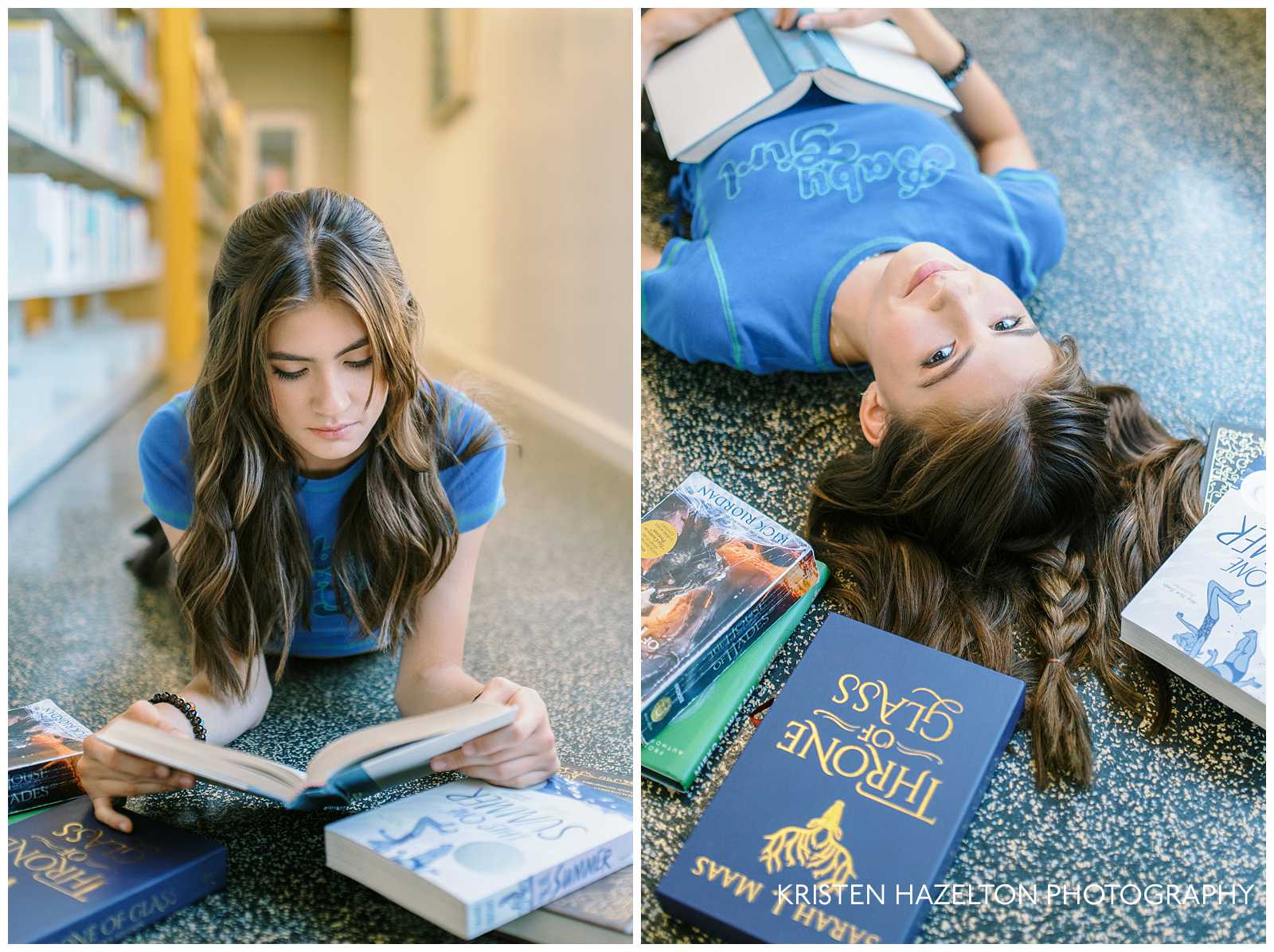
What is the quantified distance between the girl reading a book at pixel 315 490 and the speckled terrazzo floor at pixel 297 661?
7 cm

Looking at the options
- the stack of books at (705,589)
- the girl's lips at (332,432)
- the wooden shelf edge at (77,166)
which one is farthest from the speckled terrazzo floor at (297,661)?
the wooden shelf edge at (77,166)

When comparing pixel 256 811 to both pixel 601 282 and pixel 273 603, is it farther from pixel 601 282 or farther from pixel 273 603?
pixel 601 282

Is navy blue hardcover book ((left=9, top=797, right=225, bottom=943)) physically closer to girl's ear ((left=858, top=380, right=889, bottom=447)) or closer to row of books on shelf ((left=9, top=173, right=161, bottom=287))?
girl's ear ((left=858, top=380, right=889, bottom=447))

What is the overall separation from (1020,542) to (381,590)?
626 millimetres

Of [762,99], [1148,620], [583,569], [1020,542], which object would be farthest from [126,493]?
[1148,620]

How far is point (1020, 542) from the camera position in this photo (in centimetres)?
97

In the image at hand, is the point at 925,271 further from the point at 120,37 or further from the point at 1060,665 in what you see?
the point at 120,37

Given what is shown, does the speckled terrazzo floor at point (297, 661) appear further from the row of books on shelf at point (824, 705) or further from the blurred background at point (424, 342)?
the row of books on shelf at point (824, 705)

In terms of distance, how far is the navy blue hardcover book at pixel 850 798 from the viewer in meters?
0.69

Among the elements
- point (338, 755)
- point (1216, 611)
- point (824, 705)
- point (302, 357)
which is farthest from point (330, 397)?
point (1216, 611)

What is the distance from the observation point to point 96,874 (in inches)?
25.7

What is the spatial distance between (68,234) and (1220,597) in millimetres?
2240

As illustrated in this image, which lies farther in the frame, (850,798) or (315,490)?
(315,490)

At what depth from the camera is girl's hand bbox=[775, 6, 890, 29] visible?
1270 mm
